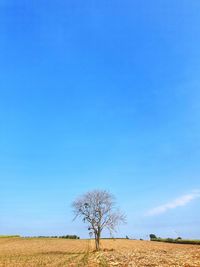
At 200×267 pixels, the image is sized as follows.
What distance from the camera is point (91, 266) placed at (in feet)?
91.8

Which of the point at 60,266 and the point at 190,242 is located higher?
the point at 190,242

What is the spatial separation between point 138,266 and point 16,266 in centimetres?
1062

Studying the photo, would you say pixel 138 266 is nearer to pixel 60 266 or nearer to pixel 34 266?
pixel 60 266

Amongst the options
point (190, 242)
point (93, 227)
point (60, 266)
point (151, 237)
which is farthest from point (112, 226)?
point (151, 237)

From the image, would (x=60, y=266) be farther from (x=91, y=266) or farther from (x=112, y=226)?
(x=112, y=226)

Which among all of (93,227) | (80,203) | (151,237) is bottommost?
(93,227)

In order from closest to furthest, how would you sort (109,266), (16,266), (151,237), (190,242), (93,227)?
1. (109,266)
2. (16,266)
3. (93,227)
4. (190,242)
5. (151,237)

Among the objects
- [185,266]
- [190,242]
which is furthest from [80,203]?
[190,242]

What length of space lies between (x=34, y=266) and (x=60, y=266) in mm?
2314

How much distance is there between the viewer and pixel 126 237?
425ft

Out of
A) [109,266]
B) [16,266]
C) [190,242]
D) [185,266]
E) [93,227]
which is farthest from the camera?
[190,242]

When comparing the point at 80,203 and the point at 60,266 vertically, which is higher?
the point at 80,203

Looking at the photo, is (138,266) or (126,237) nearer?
(138,266)

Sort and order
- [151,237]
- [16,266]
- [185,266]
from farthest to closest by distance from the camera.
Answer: [151,237]
[16,266]
[185,266]
